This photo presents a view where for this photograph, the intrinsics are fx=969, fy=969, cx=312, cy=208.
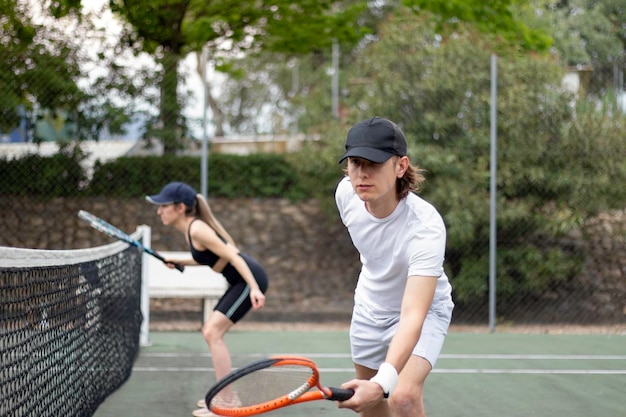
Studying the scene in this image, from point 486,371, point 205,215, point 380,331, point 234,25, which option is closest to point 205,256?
point 205,215

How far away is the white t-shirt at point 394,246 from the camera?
337 centimetres


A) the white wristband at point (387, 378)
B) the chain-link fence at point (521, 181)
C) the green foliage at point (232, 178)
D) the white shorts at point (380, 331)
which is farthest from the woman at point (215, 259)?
the green foliage at point (232, 178)

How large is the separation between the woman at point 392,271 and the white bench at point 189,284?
675 centimetres

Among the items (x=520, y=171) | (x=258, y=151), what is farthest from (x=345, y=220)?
(x=258, y=151)

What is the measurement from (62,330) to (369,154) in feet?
7.59

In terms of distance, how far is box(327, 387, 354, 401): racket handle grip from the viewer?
263 centimetres

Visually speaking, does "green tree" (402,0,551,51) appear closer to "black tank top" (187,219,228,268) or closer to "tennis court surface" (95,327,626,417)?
"tennis court surface" (95,327,626,417)

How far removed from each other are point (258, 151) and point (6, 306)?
999 centimetres

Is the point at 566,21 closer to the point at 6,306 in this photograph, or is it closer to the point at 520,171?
the point at 520,171

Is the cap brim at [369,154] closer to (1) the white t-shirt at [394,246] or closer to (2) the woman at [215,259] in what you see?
(1) the white t-shirt at [394,246]

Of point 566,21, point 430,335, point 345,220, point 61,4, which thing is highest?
point 566,21

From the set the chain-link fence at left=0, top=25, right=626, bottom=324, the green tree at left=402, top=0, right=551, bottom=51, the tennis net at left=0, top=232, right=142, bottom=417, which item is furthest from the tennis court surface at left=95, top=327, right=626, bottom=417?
the green tree at left=402, top=0, right=551, bottom=51

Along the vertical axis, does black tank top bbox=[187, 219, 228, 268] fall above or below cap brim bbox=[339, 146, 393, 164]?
below

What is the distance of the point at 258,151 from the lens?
A: 44.7 ft
